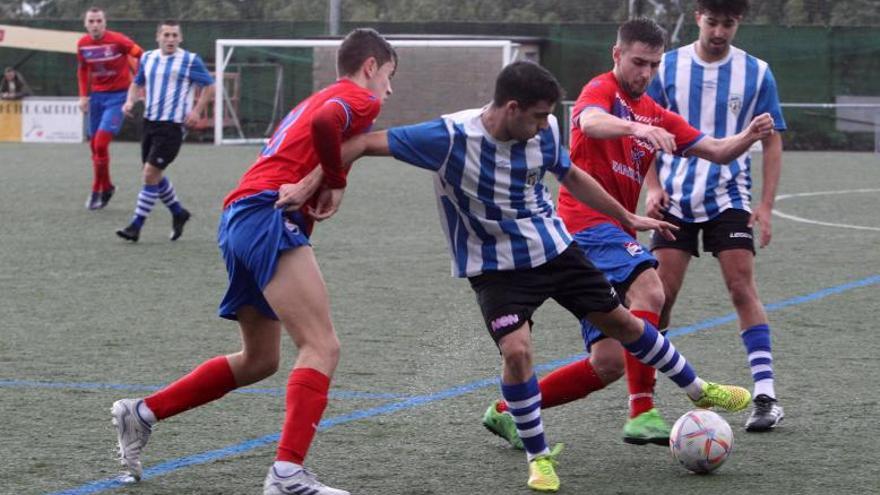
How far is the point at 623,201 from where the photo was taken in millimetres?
5578

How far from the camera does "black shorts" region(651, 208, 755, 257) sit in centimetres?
591

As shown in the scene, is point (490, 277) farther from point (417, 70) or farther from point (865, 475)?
point (417, 70)

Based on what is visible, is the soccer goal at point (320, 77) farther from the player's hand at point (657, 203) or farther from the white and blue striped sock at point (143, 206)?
the player's hand at point (657, 203)

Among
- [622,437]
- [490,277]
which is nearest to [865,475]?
[622,437]

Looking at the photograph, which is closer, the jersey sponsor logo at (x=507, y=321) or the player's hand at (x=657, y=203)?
the jersey sponsor logo at (x=507, y=321)

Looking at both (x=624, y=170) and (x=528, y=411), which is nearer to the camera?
(x=528, y=411)

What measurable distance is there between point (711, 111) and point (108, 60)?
1004 centimetres

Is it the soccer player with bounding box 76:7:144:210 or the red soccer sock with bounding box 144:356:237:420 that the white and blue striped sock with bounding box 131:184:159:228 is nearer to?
the soccer player with bounding box 76:7:144:210

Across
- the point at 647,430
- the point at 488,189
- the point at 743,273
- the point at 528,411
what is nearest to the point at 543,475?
the point at 528,411

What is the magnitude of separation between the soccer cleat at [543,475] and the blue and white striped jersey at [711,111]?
1.65 meters

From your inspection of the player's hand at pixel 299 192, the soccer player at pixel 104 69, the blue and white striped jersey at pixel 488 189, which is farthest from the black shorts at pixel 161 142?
the player's hand at pixel 299 192

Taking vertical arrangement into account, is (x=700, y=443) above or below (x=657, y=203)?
below

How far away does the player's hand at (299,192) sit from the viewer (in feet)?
14.8

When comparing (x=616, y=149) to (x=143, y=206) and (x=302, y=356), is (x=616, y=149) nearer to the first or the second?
(x=302, y=356)
